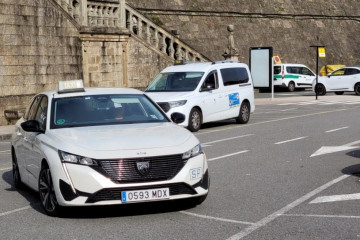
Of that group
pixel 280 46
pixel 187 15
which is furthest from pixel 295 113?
pixel 280 46

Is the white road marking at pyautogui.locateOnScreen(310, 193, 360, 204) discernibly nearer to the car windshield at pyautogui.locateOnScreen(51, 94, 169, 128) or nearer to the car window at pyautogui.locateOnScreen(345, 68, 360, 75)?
the car windshield at pyautogui.locateOnScreen(51, 94, 169, 128)

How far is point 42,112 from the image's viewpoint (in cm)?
1013

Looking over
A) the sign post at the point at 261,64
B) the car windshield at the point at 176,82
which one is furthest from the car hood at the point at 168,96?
the sign post at the point at 261,64

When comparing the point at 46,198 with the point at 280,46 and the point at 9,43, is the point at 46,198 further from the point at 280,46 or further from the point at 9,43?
the point at 280,46

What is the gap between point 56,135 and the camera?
355 inches

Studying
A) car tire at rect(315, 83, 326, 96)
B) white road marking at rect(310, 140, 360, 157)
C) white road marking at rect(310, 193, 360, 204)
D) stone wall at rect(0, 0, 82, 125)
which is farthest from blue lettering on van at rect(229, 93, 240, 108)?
car tire at rect(315, 83, 326, 96)

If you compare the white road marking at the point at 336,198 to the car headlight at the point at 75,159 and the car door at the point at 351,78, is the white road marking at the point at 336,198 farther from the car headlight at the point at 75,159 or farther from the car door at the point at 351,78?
the car door at the point at 351,78

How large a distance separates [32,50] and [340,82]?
18.5 meters

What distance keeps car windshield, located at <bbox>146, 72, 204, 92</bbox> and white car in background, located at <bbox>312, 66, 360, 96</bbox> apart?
17558 millimetres

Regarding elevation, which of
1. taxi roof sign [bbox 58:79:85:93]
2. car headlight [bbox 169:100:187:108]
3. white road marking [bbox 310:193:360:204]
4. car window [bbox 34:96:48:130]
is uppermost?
taxi roof sign [bbox 58:79:85:93]

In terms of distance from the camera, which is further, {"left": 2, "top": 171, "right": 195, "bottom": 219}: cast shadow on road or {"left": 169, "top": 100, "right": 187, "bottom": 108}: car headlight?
{"left": 169, "top": 100, "right": 187, "bottom": 108}: car headlight

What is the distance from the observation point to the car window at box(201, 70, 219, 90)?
20844mm

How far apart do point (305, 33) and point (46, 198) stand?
41638 millimetres

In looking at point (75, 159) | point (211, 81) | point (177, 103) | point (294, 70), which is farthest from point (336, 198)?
point (294, 70)
